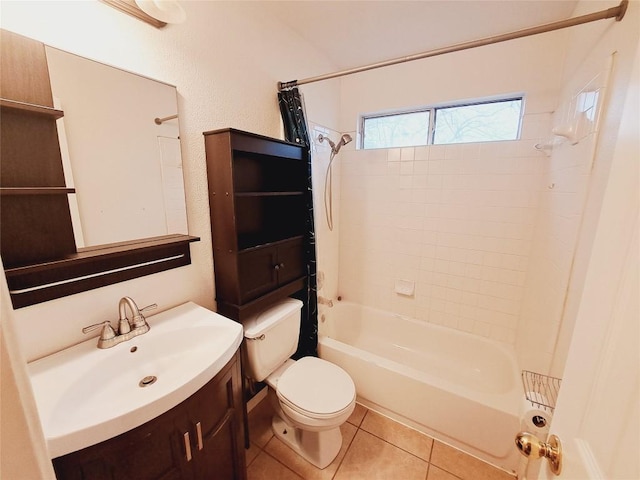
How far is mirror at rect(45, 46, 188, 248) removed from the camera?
94cm

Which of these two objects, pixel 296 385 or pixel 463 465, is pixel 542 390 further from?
pixel 296 385

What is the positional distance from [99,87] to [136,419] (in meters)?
1.13

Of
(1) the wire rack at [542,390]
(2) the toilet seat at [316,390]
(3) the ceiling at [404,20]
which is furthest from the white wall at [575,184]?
(2) the toilet seat at [316,390]

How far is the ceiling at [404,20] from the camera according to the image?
1.47 m

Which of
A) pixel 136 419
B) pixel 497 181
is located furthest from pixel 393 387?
pixel 497 181

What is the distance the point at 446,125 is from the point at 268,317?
1955mm

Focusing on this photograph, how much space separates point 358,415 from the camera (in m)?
1.80

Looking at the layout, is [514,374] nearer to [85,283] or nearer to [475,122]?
[475,122]

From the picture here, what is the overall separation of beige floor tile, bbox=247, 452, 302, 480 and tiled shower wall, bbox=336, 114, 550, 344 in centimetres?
145

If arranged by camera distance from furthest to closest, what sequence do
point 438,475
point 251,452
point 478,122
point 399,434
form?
point 478,122
point 399,434
point 251,452
point 438,475

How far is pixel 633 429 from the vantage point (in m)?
0.37

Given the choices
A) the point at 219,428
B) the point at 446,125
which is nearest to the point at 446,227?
the point at 446,125

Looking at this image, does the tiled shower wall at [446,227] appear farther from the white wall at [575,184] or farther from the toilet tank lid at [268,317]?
the toilet tank lid at [268,317]

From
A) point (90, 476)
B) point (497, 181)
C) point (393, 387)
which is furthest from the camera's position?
point (497, 181)
